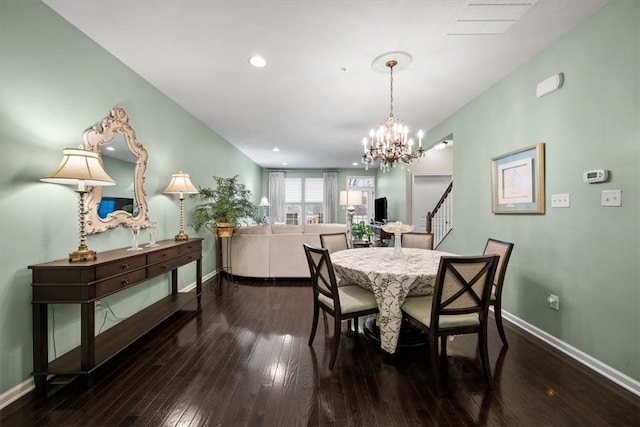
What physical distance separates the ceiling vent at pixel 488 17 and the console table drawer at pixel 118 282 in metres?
3.25

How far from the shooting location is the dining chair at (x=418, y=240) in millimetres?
3367

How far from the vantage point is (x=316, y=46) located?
2.47 metres

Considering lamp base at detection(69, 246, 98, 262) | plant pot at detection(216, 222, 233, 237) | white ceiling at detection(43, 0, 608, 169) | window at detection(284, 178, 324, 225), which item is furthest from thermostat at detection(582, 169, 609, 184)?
window at detection(284, 178, 324, 225)

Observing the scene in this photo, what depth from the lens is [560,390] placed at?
1.83 meters

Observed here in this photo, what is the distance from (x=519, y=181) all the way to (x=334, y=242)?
2064 mm

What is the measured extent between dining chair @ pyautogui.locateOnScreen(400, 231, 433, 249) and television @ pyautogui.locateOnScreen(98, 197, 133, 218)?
305cm

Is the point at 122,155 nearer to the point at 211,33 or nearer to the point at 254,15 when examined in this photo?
the point at 211,33

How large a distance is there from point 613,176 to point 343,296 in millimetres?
2160

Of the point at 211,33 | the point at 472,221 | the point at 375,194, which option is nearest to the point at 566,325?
the point at 472,221

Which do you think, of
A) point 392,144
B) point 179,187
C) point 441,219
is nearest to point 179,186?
point 179,187

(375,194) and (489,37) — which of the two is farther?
(375,194)

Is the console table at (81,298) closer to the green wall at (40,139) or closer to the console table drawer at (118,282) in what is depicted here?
the console table drawer at (118,282)

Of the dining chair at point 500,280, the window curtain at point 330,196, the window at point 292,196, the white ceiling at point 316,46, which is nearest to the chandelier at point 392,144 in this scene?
the white ceiling at point 316,46

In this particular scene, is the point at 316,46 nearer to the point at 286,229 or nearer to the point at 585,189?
the point at 585,189
